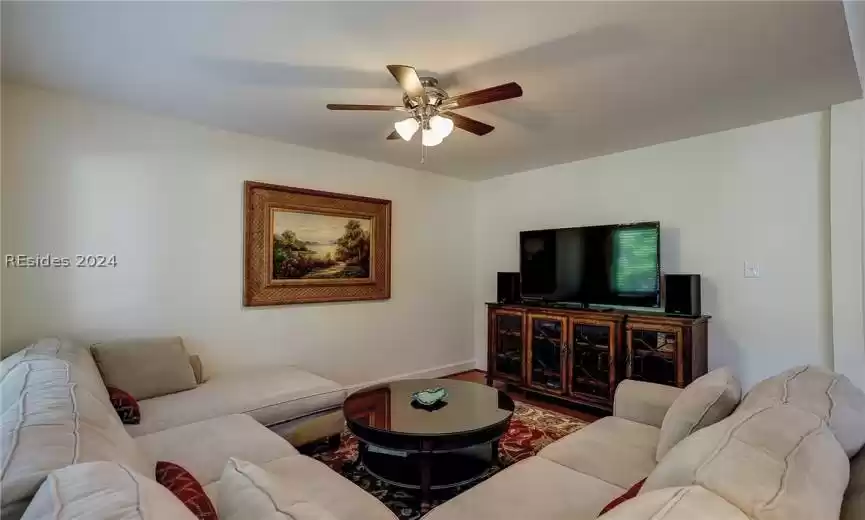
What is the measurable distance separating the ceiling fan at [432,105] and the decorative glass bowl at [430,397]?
1.49 metres

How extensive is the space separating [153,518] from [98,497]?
12cm

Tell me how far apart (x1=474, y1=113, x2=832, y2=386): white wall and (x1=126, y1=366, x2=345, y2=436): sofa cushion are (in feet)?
9.92

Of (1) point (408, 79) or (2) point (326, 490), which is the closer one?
(2) point (326, 490)

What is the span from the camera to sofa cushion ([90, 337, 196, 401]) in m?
2.57

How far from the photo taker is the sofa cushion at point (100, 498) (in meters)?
0.69

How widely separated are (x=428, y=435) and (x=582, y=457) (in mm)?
703

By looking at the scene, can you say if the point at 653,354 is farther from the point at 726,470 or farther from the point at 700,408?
the point at 726,470

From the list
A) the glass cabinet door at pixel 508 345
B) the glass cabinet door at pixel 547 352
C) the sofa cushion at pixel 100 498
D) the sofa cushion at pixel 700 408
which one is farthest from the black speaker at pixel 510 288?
the sofa cushion at pixel 100 498

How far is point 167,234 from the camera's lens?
315 cm

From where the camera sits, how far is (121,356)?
264 centimetres

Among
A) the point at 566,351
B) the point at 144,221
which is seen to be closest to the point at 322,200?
the point at 144,221

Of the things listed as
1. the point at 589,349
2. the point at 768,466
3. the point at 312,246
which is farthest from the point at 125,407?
the point at 589,349

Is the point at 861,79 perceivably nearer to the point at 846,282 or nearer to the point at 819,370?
the point at 846,282

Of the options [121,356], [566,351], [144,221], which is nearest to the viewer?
[121,356]
